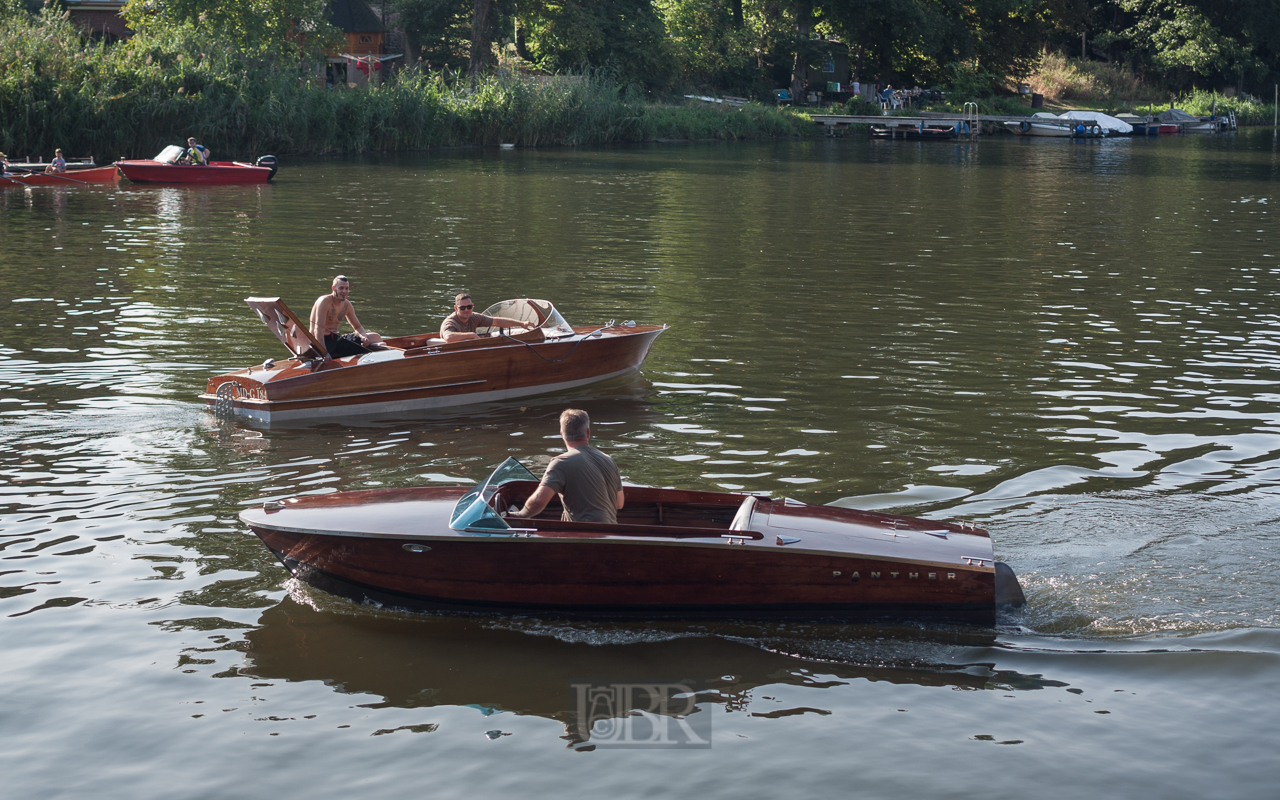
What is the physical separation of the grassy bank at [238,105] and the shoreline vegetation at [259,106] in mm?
43

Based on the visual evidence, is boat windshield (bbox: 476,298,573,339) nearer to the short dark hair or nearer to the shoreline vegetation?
the short dark hair

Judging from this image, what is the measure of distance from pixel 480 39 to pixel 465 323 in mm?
48489

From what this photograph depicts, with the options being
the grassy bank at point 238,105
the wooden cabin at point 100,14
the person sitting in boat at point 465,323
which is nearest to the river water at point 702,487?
the person sitting in boat at point 465,323

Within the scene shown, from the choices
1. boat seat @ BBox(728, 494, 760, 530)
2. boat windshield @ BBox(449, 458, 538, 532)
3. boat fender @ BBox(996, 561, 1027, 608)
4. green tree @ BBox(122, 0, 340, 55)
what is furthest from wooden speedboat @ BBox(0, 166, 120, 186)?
boat fender @ BBox(996, 561, 1027, 608)

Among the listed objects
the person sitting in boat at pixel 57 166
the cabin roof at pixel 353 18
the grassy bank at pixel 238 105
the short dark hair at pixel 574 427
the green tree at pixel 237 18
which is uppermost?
the cabin roof at pixel 353 18

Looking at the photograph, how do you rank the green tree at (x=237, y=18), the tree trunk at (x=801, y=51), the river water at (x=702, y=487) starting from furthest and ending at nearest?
the tree trunk at (x=801, y=51) → the green tree at (x=237, y=18) → the river water at (x=702, y=487)

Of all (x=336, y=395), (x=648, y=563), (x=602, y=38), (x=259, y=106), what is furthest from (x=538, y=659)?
(x=602, y=38)

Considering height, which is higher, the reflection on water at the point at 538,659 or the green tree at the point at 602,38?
the green tree at the point at 602,38

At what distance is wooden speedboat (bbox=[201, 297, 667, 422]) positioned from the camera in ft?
40.1

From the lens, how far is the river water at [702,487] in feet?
20.8

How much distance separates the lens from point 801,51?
230 feet

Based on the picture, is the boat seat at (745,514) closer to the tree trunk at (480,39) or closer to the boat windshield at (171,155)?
the boat windshield at (171,155)

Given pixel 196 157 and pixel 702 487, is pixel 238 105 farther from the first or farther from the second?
pixel 702 487

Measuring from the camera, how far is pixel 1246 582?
322 inches
